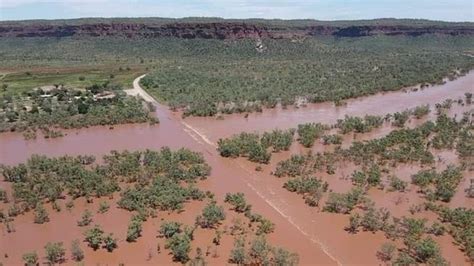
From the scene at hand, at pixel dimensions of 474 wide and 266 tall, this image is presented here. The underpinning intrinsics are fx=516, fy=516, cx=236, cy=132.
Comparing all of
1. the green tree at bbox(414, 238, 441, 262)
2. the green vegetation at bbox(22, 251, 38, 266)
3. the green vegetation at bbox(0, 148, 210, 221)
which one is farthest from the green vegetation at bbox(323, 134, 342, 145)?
the green vegetation at bbox(22, 251, 38, 266)

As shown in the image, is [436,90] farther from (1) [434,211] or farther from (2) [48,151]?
(2) [48,151]

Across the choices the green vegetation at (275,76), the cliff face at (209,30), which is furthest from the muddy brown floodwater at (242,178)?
the cliff face at (209,30)

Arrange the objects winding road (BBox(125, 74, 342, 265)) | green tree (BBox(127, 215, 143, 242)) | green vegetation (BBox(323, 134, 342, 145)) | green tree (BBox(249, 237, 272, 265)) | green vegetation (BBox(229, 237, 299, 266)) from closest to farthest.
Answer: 1. green vegetation (BBox(229, 237, 299, 266))
2. green tree (BBox(249, 237, 272, 265))
3. winding road (BBox(125, 74, 342, 265))
4. green tree (BBox(127, 215, 143, 242))
5. green vegetation (BBox(323, 134, 342, 145))

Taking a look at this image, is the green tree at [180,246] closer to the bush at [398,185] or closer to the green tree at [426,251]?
the green tree at [426,251]

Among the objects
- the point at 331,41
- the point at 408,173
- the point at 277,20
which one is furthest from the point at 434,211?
the point at 277,20

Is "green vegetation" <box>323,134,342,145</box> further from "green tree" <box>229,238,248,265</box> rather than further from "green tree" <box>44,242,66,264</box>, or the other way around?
"green tree" <box>44,242,66,264</box>

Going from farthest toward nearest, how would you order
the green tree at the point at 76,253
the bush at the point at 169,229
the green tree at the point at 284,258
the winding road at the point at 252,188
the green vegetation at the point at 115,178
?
the green vegetation at the point at 115,178 < the bush at the point at 169,229 < the winding road at the point at 252,188 < the green tree at the point at 76,253 < the green tree at the point at 284,258

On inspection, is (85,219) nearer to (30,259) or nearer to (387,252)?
(30,259)
